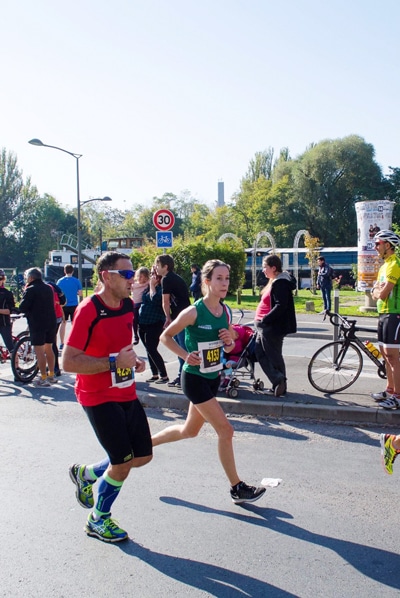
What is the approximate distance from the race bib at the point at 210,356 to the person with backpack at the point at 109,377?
0.57 m

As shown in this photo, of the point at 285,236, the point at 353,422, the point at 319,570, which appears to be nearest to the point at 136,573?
the point at 319,570

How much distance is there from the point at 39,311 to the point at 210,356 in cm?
512

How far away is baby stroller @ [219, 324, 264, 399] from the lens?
25.3ft

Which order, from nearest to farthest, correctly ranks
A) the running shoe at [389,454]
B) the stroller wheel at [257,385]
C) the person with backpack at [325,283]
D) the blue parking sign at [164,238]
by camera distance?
the running shoe at [389,454] → the stroller wheel at [257,385] → the blue parking sign at [164,238] → the person with backpack at [325,283]

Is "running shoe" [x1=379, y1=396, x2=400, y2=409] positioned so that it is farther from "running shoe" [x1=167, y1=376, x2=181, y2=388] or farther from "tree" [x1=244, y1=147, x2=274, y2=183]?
"tree" [x1=244, y1=147, x2=274, y2=183]

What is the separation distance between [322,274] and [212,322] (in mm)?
15444

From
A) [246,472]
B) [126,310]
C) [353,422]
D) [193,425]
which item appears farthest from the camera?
[353,422]

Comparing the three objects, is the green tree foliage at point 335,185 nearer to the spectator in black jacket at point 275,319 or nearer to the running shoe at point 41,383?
the running shoe at point 41,383

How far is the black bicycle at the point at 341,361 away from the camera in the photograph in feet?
25.0

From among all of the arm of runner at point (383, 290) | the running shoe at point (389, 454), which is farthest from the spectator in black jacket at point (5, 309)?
the running shoe at point (389, 454)

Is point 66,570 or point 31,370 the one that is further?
point 31,370

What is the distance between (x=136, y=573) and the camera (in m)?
3.62

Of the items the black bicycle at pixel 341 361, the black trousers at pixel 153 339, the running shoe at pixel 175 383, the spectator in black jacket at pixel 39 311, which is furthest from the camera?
the spectator in black jacket at pixel 39 311

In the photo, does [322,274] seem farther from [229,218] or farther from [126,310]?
[229,218]
